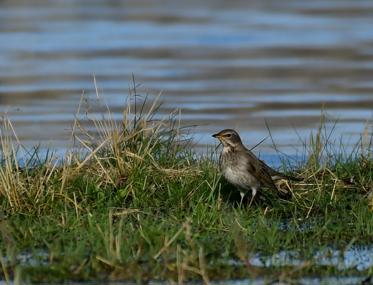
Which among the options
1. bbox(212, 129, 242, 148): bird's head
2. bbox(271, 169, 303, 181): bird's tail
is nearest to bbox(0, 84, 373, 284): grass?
bbox(271, 169, 303, 181): bird's tail

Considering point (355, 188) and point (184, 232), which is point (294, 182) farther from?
point (184, 232)

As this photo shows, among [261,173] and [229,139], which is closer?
[261,173]

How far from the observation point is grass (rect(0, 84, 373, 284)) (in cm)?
771

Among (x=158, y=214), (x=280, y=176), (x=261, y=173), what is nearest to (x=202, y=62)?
(x=280, y=176)

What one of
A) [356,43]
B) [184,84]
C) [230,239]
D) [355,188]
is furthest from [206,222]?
[356,43]

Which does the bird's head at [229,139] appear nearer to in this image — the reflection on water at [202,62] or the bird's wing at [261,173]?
the bird's wing at [261,173]

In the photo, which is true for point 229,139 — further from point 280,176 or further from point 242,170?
point 280,176

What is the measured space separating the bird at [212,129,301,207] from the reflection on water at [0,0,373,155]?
2.16 meters

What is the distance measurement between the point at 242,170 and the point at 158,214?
3.40 ft

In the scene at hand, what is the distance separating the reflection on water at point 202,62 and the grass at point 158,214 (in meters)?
1.51

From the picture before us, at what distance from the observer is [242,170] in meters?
10.1

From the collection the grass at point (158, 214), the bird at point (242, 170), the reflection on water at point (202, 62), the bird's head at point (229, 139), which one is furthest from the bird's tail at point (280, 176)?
the reflection on water at point (202, 62)

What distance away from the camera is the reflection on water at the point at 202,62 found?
54.0 ft

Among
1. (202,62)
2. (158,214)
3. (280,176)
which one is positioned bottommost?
(202,62)
